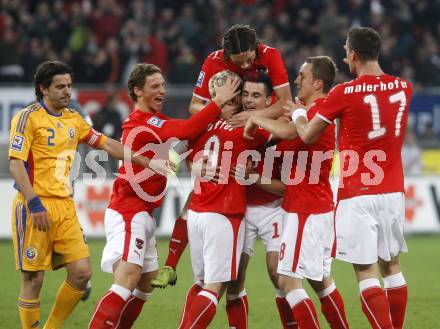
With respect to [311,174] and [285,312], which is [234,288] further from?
[311,174]

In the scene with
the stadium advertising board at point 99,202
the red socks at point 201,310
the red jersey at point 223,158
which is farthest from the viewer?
the stadium advertising board at point 99,202

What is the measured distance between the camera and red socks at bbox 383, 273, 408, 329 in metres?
7.24

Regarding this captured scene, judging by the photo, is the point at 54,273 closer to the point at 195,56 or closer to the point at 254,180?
the point at 254,180

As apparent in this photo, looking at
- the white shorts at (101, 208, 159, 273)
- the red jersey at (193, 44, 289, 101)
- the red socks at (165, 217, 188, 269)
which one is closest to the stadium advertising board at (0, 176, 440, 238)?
the red socks at (165, 217, 188, 269)

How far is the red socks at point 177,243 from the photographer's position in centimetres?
721

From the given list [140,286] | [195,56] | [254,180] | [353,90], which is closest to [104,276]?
[140,286]

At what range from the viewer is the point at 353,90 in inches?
266

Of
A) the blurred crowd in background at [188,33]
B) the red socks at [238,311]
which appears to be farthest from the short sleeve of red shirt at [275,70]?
the blurred crowd in background at [188,33]

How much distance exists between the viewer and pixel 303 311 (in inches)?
266

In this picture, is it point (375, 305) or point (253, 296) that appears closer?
point (375, 305)

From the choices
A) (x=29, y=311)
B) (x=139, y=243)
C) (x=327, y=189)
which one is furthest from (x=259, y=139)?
(x=29, y=311)

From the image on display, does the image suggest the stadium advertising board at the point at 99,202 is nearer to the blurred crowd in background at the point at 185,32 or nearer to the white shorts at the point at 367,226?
the blurred crowd in background at the point at 185,32

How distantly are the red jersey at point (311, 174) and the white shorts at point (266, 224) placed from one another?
0.83ft

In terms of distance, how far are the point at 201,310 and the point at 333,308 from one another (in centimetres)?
120
